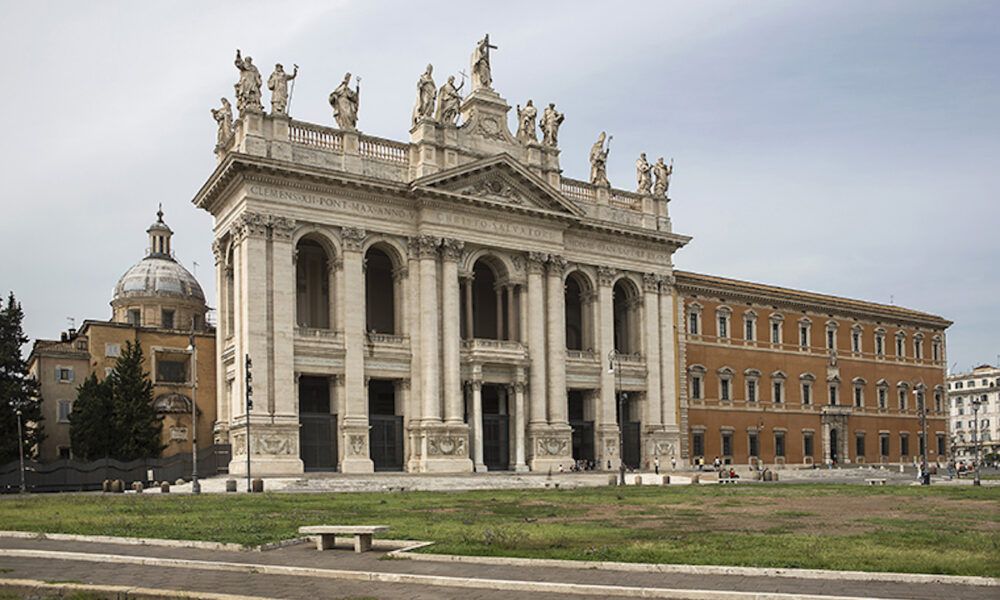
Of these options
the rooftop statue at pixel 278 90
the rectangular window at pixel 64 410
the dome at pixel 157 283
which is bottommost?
the rectangular window at pixel 64 410

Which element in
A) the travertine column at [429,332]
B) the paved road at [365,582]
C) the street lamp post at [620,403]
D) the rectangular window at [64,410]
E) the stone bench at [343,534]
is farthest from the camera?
the rectangular window at [64,410]

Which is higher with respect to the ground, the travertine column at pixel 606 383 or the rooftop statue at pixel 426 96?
the rooftop statue at pixel 426 96

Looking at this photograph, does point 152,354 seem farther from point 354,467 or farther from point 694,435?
point 694,435

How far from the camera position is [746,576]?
47.8ft

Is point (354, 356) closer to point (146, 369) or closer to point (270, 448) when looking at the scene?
point (270, 448)

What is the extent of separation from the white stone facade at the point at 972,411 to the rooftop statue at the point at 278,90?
125 metres

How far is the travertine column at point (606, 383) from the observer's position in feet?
206

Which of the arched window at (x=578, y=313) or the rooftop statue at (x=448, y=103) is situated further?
the arched window at (x=578, y=313)

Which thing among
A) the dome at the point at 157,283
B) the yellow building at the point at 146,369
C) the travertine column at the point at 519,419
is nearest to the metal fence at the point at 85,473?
the yellow building at the point at 146,369

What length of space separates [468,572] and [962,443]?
157629 millimetres

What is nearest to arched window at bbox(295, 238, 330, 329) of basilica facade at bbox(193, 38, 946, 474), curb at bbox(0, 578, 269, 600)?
basilica facade at bbox(193, 38, 946, 474)

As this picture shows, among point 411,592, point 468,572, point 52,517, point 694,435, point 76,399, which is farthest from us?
point 694,435

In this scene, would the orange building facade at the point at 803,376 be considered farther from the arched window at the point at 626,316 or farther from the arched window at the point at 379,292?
the arched window at the point at 379,292

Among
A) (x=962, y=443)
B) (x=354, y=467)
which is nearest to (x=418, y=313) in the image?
(x=354, y=467)
